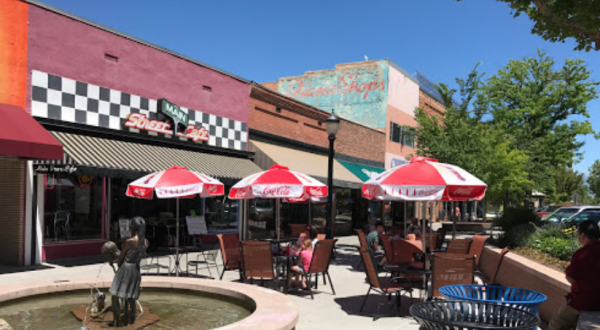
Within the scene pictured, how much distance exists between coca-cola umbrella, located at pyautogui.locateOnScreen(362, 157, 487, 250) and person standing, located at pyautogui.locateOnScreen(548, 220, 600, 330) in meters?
3.00

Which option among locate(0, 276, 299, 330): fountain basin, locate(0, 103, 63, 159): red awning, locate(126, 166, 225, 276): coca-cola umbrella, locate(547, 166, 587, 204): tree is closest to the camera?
locate(0, 276, 299, 330): fountain basin

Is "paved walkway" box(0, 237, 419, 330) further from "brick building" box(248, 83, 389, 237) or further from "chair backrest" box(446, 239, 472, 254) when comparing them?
"brick building" box(248, 83, 389, 237)

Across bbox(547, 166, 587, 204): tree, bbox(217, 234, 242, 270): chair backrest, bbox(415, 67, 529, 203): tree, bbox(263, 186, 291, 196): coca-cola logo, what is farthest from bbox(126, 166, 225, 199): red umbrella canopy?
bbox(547, 166, 587, 204): tree

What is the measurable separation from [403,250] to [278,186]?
298 cm

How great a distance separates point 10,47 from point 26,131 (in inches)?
96.5

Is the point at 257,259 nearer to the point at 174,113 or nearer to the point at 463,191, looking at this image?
the point at 463,191

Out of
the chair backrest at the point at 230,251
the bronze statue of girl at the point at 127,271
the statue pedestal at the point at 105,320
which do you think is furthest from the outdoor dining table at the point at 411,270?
the bronze statue of girl at the point at 127,271

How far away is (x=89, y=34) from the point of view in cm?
1329

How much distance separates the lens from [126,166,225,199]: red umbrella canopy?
395 inches

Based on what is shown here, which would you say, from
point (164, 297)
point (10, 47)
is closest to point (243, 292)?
point (164, 297)

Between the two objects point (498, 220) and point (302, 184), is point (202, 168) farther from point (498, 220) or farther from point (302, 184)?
point (498, 220)

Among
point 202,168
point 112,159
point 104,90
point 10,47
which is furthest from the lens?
point 202,168

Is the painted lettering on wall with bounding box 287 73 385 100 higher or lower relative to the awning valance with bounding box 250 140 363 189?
higher

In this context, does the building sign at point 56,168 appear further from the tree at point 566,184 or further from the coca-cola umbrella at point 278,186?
the tree at point 566,184
